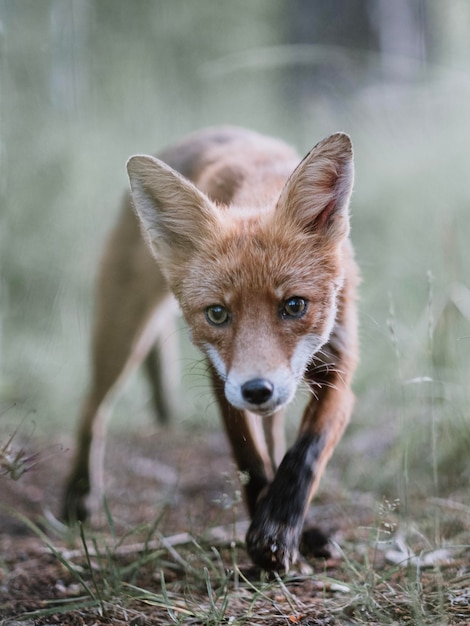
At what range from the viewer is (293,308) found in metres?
2.67

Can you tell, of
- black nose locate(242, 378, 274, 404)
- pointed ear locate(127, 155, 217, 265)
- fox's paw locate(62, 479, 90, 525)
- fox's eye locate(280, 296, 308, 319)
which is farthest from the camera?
fox's paw locate(62, 479, 90, 525)

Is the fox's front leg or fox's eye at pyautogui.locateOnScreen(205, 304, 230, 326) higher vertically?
fox's eye at pyautogui.locateOnScreen(205, 304, 230, 326)

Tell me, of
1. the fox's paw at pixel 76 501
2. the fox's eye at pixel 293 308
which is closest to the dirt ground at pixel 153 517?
the fox's paw at pixel 76 501

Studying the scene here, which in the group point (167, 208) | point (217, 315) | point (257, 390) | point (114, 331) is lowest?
point (114, 331)

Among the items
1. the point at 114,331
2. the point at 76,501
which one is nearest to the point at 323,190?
the point at 114,331

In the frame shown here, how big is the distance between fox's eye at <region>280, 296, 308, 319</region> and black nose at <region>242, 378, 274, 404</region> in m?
0.35

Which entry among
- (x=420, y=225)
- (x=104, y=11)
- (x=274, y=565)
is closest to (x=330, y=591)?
(x=274, y=565)

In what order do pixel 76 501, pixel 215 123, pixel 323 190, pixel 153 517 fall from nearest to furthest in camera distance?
1. pixel 323 190
2. pixel 153 517
3. pixel 76 501
4. pixel 215 123

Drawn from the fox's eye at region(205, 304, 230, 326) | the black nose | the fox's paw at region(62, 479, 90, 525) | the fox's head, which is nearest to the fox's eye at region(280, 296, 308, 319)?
the fox's head

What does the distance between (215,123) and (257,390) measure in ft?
23.9

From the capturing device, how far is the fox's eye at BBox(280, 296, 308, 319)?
2.66 meters

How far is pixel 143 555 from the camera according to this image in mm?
2924

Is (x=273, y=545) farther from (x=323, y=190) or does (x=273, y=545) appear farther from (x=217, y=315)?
(x=323, y=190)

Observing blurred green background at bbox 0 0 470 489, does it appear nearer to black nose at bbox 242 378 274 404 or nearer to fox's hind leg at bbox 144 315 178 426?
fox's hind leg at bbox 144 315 178 426
